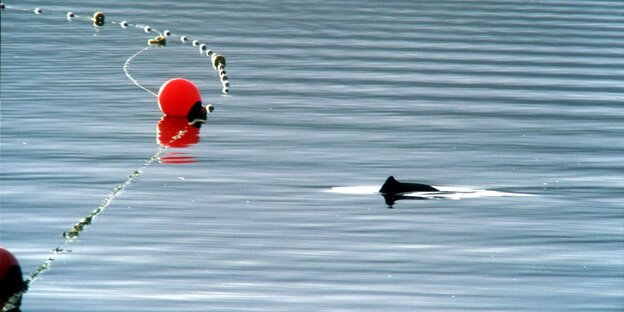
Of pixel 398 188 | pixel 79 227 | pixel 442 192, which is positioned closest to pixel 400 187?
pixel 398 188

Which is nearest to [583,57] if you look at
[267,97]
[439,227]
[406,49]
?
[406,49]

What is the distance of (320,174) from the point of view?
45.2 ft

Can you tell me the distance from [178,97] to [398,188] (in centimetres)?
515

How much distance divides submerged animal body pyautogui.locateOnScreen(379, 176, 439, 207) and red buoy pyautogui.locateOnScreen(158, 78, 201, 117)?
4956 mm

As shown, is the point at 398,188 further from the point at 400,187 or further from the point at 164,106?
the point at 164,106

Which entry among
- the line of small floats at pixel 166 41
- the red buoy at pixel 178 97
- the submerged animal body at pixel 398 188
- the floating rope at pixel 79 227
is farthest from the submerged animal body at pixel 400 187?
the line of small floats at pixel 166 41

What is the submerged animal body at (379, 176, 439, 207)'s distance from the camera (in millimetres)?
12827

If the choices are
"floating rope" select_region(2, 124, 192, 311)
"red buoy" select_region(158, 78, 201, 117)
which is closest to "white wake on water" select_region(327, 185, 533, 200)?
"floating rope" select_region(2, 124, 192, 311)

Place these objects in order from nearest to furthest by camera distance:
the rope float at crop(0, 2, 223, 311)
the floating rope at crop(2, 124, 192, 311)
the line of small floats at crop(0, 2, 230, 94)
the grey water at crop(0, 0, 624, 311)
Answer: the floating rope at crop(2, 124, 192, 311) → the grey water at crop(0, 0, 624, 311) → the rope float at crop(0, 2, 223, 311) → the line of small floats at crop(0, 2, 230, 94)

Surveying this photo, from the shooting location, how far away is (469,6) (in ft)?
118

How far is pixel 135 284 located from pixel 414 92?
1091 centimetres

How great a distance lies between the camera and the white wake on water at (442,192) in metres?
12.8

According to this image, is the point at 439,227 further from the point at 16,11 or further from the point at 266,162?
the point at 16,11

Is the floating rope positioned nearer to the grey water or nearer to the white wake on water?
the grey water
